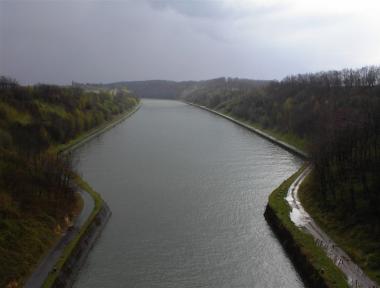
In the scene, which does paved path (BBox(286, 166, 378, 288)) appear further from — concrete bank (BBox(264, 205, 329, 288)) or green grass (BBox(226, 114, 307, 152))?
green grass (BBox(226, 114, 307, 152))

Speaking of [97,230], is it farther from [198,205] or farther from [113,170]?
[113,170]

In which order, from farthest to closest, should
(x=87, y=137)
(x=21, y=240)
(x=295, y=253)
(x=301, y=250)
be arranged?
(x=87, y=137)
(x=295, y=253)
(x=301, y=250)
(x=21, y=240)

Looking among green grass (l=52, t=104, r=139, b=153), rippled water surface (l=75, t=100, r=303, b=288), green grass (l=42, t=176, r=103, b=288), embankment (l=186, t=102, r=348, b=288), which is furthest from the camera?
green grass (l=52, t=104, r=139, b=153)

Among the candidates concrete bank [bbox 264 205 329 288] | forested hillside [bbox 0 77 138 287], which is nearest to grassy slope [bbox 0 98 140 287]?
forested hillside [bbox 0 77 138 287]

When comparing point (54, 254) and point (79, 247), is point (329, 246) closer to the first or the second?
point (79, 247)

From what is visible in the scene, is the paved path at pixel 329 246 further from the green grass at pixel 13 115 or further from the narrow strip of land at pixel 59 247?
the green grass at pixel 13 115

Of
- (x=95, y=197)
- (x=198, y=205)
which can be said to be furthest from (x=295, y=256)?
(x=95, y=197)

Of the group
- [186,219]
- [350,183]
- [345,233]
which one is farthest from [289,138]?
[345,233]
